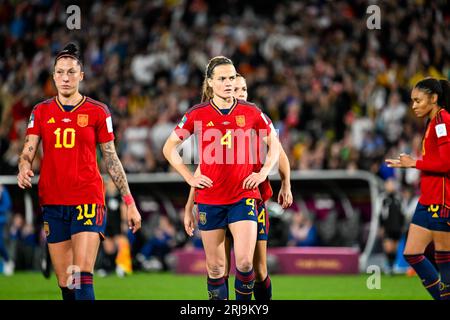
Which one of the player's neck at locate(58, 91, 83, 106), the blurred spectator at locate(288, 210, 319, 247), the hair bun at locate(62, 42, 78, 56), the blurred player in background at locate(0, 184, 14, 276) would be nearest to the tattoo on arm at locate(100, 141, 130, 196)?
the player's neck at locate(58, 91, 83, 106)

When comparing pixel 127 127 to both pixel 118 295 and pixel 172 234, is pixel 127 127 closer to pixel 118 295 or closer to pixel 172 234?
pixel 172 234

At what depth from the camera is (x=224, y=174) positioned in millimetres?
8305

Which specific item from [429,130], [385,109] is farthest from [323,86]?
[429,130]

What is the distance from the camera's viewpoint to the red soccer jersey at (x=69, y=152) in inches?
314

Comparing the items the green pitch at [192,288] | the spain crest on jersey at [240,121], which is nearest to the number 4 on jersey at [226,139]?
the spain crest on jersey at [240,121]

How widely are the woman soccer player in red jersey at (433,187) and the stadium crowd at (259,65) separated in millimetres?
7699

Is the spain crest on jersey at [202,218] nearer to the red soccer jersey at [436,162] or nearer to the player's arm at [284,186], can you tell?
the player's arm at [284,186]

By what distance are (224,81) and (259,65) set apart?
1408cm

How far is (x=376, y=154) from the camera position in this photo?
18.3 metres

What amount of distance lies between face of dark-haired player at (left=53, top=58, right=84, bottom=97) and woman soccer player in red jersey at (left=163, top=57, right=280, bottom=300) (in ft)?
3.59

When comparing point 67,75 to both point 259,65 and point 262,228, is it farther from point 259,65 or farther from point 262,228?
point 259,65

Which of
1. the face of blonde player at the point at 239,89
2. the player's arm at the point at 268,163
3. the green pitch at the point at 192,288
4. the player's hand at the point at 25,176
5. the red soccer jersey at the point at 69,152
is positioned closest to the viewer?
the player's hand at the point at 25,176

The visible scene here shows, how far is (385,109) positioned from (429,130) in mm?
9995

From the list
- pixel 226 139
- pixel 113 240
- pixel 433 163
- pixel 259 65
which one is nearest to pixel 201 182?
pixel 226 139
